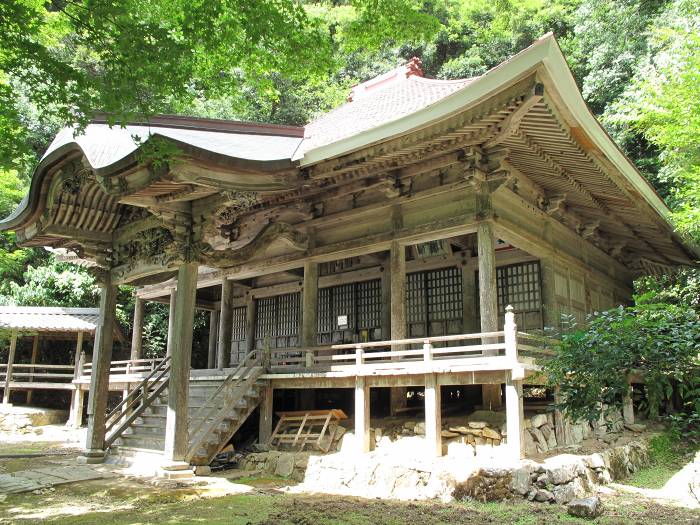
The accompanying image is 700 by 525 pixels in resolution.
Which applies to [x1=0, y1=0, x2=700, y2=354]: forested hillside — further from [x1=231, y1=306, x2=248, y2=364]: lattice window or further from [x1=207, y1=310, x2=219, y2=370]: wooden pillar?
[x1=207, y1=310, x2=219, y2=370]: wooden pillar

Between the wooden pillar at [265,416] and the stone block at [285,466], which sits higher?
the wooden pillar at [265,416]

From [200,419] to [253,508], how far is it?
333 cm

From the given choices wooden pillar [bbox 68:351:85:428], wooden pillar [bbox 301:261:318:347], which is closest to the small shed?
wooden pillar [bbox 68:351:85:428]

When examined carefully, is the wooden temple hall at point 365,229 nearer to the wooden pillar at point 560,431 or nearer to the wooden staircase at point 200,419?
the wooden staircase at point 200,419

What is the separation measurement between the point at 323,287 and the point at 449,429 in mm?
6672

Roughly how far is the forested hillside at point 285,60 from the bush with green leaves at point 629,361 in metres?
5.39

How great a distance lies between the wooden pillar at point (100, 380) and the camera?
34.1ft

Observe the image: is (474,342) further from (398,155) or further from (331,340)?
(398,155)

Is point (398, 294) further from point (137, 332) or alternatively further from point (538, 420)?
point (137, 332)

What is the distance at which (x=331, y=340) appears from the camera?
1477cm

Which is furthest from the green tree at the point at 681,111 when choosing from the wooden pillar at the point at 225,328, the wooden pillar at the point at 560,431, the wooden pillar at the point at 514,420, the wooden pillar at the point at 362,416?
the wooden pillar at the point at 225,328

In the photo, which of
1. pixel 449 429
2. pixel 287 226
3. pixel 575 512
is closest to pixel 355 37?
pixel 287 226

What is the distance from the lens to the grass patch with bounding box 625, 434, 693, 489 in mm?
9250

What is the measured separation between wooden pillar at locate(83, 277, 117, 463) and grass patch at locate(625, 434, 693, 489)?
9526 millimetres
